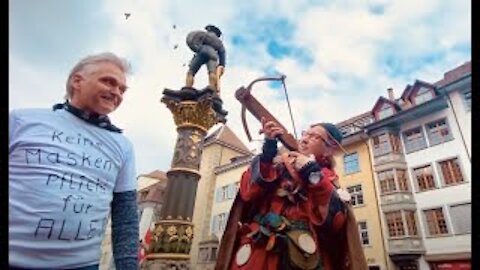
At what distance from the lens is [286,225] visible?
2.49 meters

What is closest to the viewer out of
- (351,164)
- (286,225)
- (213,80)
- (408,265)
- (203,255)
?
(286,225)

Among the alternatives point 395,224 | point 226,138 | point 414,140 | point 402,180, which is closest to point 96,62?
point 395,224

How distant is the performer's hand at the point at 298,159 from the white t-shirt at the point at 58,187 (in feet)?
4.29

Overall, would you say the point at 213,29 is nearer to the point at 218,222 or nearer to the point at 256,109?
the point at 256,109

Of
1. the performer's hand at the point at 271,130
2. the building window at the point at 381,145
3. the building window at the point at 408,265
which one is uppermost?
the building window at the point at 381,145

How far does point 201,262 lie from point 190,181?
24.8 metres

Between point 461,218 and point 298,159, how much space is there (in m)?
18.2

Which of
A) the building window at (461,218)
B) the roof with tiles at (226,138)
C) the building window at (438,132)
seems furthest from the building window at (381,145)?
the roof with tiles at (226,138)

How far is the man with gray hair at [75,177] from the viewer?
4.43 feet

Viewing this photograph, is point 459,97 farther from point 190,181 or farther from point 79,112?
point 79,112

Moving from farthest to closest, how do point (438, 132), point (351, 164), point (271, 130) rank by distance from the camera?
point (351, 164) < point (438, 132) < point (271, 130)

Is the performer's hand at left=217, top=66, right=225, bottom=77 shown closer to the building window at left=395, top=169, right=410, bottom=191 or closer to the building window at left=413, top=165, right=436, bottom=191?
the building window at left=395, top=169, right=410, bottom=191

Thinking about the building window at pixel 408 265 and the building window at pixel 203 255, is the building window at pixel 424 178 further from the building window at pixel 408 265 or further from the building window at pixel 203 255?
the building window at pixel 203 255

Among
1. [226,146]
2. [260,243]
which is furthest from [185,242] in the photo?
[226,146]
